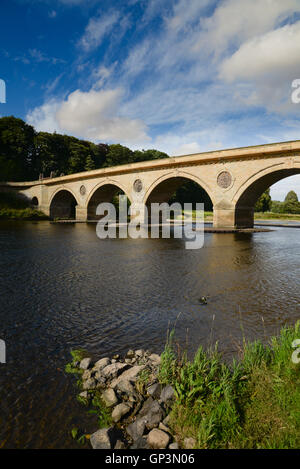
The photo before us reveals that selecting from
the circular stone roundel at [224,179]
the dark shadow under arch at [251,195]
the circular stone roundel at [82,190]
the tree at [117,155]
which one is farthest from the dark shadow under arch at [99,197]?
the tree at [117,155]

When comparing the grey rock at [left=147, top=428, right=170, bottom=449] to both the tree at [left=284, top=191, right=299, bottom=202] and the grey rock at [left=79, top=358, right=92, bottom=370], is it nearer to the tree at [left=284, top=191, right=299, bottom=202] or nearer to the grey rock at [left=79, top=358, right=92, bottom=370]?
the grey rock at [left=79, top=358, right=92, bottom=370]

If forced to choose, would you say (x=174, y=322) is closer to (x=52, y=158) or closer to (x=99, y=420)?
(x=99, y=420)

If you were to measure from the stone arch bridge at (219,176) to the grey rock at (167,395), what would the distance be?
25.2 metres

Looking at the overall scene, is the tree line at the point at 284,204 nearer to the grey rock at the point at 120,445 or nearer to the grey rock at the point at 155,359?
the grey rock at the point at 155,359

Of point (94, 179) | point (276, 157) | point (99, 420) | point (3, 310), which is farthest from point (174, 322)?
point (94, 179)

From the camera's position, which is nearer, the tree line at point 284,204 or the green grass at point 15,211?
the green grass at point 15,211

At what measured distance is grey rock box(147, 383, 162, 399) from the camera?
3914 mm

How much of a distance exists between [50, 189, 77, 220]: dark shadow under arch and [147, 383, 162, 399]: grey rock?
57.6 metres

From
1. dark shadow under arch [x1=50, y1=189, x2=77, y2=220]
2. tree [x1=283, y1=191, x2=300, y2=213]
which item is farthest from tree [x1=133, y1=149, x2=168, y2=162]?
tree [x1=283, y1=191, x2=300, y2=213]

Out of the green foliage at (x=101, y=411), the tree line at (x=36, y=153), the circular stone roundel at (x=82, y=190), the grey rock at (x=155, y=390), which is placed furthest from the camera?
the tree line at (x=36, y=153)

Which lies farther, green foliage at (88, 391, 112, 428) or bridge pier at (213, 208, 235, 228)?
bridge pier at (213, 208, 235, 228)

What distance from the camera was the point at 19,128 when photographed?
71.8 metres

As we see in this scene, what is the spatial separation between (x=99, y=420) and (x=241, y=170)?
2782cm

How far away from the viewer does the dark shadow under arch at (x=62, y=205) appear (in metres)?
59.2
